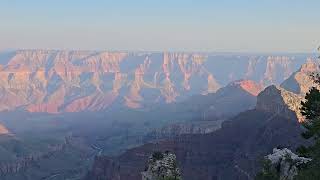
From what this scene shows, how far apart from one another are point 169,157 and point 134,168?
124532 millimetres

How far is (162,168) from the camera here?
A: 5028 centimetres

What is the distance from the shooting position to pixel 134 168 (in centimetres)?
17388

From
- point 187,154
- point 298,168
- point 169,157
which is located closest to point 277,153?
point 298,168

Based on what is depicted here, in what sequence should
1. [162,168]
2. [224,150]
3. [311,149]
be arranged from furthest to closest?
[224,150] < [162,168] < [311,149]

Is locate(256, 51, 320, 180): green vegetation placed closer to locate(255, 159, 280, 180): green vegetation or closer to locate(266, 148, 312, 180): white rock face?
locate(255, 159, 280, 180): green vegetation

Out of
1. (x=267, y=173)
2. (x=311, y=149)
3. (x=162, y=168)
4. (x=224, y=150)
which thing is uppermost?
(x=311, y=149)

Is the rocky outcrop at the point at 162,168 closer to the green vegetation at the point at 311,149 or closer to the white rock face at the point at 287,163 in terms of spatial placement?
the green vegetation at the point at 311,149

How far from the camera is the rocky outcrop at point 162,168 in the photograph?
157 feet

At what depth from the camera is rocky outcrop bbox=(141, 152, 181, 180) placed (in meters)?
47.8

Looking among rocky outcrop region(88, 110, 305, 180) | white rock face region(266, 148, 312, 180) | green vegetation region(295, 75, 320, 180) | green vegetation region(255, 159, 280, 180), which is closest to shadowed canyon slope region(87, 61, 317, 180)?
rocky outcrop region(88, 110, 305, 180)

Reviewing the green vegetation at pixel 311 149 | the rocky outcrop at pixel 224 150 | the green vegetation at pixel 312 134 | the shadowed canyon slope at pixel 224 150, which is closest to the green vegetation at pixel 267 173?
the green vegetation at pixel 311 149

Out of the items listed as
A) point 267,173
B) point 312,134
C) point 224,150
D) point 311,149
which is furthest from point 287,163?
point 224,150

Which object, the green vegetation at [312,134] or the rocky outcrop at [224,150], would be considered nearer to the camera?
the green vegetation at [312,134]

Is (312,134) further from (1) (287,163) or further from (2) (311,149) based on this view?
(1) (287,163)
